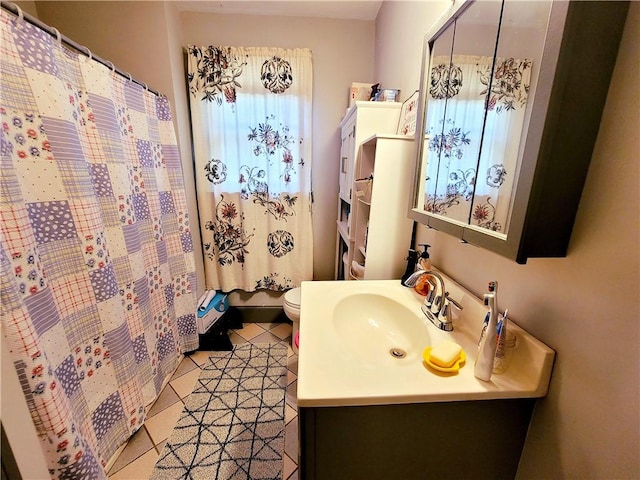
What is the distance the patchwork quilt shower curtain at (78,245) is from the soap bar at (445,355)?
1.17m

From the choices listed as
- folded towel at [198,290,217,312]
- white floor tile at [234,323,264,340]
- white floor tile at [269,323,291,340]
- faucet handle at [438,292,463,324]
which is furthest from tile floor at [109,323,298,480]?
faucet handle at [438,292,463,324]

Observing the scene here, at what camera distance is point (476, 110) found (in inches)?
29.6

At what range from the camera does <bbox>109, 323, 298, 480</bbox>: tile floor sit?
1203mm

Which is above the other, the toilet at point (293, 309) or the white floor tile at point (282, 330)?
the toilet at point (293, 309)

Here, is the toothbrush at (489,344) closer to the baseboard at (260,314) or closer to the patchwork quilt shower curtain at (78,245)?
the patchwork quilt shower curtain at (78,245)

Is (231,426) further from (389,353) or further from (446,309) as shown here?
(446,309)

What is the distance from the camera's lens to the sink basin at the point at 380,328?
2.79ft

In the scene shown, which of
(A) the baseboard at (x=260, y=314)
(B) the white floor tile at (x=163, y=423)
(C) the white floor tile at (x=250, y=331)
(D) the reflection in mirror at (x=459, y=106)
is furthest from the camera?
(A) the baseboard at (x=260, y=314)

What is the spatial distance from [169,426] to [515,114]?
6.51 ft

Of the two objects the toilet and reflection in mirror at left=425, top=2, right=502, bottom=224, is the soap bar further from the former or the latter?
the toilet

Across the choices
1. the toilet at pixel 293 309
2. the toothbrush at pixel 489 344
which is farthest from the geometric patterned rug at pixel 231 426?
the toothbrush at pixel 489 344

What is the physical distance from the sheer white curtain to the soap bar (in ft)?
1.05

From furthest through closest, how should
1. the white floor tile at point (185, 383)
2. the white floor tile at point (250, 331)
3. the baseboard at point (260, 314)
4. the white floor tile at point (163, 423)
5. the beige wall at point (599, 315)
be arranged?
the baseboard at point (260, 314) < the white floor tile at point (250, 331) < the white floor tile at point (185, 383) < the white floor tile at point (163, 423) < the beige wall at point (599, 315)

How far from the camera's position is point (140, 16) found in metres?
1.64
